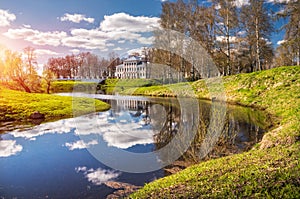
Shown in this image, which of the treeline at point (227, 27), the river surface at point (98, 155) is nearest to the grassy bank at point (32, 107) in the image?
the river surface at point (98, 155)

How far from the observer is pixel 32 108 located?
74.7 ft

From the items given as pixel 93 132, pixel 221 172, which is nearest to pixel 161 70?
pixel 93 132

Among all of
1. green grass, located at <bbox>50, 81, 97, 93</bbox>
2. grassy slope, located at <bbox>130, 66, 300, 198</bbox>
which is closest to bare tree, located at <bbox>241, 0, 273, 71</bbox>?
grassy slope, located at <bbox>130, 66, 300, 198</bbox>

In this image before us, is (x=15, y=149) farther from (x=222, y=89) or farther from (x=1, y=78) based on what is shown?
(x=1, y=78)

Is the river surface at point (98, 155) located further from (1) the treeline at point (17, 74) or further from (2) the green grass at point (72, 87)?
(2) the green grass at point (72, 87)

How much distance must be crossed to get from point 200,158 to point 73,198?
4903 millimetres

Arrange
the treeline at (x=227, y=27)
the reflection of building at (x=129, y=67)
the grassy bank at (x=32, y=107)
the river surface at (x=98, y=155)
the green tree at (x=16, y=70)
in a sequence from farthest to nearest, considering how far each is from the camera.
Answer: the green tree at (x=16, y=70), the treeline at (x=227, y=27), the reflection of building at (x=129, y=67), the grassy bank at (x=32, y=107), the river surface at (x=98, y=155)

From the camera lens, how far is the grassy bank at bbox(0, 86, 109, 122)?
67.8ft

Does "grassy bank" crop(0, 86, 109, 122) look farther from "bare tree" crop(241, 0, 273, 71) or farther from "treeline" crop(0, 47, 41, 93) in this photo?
"bare tree" crop(241, 0, 273, 71)

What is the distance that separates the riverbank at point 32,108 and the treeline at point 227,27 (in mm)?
22996

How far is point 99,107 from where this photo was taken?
27.8 metres

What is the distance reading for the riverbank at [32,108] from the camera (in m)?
Answer: 20.4

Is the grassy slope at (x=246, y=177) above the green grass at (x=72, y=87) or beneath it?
beneath

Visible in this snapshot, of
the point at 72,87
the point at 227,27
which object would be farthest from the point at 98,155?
the point at 72,87
